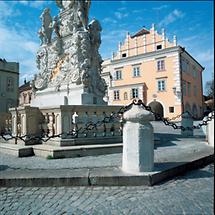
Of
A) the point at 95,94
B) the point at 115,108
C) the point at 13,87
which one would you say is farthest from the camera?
the point at 13,87

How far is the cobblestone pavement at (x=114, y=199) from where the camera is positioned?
11.0ft

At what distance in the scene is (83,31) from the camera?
32.2 feet

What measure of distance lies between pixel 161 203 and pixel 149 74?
35516 mm

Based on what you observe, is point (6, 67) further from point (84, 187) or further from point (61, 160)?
point (84, 187)

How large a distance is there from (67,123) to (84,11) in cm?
516

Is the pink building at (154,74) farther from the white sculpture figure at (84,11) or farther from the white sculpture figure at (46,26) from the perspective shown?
the white sculpture figure at (84,11)

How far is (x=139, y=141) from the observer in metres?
4.48

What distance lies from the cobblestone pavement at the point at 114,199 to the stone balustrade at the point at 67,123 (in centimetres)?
316

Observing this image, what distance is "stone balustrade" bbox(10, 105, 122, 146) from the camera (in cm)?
770

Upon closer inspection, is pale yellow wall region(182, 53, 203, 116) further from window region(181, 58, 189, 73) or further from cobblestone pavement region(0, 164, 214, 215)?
cobblestone pavement region(0, 164, 214, 215)

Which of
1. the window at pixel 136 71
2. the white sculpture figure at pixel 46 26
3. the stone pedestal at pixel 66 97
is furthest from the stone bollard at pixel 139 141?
the window at pixel 136 71

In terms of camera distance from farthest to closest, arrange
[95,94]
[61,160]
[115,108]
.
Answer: [95,94]
[115,108]
[61,160]

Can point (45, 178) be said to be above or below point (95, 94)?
below

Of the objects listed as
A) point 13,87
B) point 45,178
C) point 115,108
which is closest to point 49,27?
point 115,108
